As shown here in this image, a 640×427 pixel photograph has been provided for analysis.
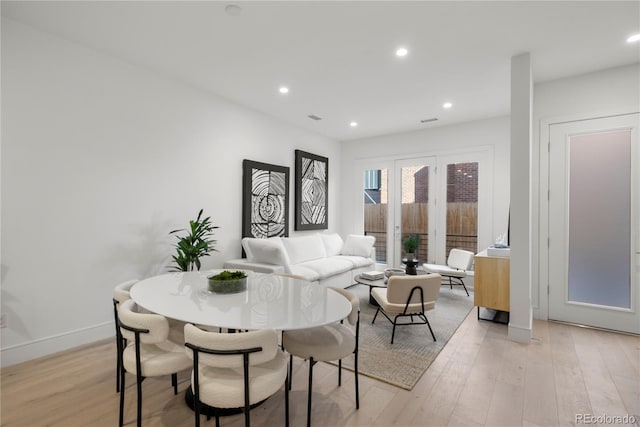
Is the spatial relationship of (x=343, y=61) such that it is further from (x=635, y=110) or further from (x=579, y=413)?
(x=579, y=413)

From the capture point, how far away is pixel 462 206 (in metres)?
5.54

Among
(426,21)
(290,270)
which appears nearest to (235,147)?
(290,270)

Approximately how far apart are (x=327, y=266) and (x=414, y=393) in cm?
271

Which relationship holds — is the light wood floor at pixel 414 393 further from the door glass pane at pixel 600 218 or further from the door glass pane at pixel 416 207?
the door glass pane at pixel 416 207

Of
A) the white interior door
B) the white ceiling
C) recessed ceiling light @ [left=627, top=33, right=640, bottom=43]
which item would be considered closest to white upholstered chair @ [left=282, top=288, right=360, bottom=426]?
the white ceiling

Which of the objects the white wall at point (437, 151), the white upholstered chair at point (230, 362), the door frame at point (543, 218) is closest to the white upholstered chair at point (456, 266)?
the white wall at point (437, 151)

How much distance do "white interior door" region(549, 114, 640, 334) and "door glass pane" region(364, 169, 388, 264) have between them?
3.08 m

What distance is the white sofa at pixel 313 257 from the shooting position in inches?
165

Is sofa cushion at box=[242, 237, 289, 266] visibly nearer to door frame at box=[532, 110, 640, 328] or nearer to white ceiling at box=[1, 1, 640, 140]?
white ceiling at box=[1, 1, 640, 140]

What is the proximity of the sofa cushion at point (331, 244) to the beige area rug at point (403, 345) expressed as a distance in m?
1.59

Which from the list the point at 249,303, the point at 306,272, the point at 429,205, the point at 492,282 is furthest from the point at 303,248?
the point at 249,303

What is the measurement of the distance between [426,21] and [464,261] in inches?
147

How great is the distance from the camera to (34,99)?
8.84 feet

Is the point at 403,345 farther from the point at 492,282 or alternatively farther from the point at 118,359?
the point at 118,359
